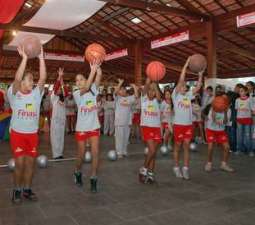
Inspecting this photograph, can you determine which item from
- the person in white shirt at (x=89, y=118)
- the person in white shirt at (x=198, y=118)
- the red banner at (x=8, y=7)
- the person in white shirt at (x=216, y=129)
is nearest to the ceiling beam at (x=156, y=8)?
the person in white shirt at (x=198, y=118)

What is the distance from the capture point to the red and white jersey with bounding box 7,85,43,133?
4340 millimetres

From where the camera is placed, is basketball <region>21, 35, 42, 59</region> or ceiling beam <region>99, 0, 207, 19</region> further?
ceiling beam <region>99, 0, 207, 19</region>

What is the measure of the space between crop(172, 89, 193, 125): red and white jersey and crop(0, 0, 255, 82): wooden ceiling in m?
6.56

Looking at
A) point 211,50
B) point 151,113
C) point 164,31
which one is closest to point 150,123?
point 151,113

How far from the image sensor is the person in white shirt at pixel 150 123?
17.6 ft

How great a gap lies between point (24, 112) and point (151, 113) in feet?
6.39

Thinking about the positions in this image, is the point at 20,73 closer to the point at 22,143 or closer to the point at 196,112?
the point at 22,143

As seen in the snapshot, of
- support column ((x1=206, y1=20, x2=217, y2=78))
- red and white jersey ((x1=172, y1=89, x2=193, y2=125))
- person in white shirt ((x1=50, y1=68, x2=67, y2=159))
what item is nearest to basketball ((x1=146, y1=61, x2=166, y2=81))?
red and white jersey ((x1=172, y1=89, x2=193, y2=125))

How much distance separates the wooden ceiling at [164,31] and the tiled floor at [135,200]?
706 centimetres

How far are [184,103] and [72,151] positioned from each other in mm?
4505

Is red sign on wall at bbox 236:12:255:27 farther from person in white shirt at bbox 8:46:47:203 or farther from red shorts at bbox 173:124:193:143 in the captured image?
person in white shirt at bbox 8:46:47:203

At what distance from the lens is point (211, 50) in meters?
12.8

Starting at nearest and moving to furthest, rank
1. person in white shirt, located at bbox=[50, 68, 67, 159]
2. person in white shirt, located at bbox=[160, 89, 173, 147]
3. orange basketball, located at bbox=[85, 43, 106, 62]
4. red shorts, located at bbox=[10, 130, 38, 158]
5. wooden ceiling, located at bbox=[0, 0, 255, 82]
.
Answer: red shorts, located at bbox=[10, 130, 38, 158], orange basketball, located at bbox=[85, 43, 106, 62], person in white shirt, located at bbox=[50, 68, 67, 159], person in white shirt, located at bbox=[160, 89, 173, 147], wooden ceiling, located at bbox=[0, 0, 255, 82]

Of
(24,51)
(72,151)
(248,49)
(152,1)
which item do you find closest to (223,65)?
(248,49)
